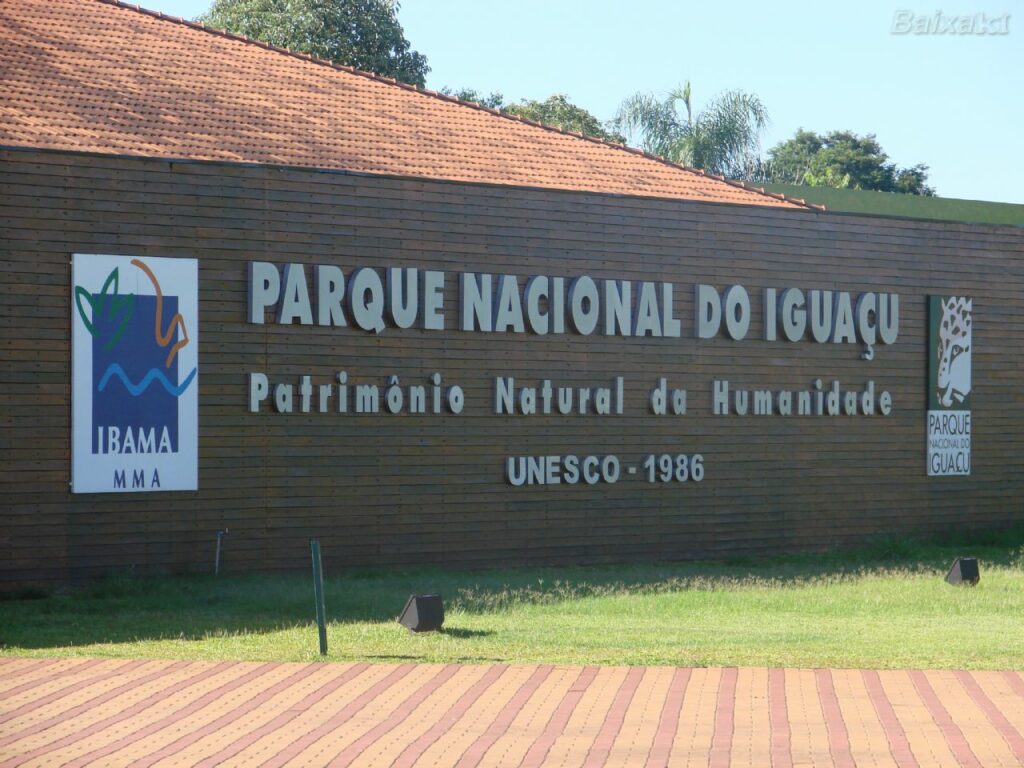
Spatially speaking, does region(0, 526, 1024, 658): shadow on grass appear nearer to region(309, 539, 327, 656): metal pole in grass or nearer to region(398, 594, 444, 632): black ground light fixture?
region(398, 594, 444, 632): black ground light fixture

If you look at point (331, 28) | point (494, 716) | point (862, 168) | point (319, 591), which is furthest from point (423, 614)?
point (862, 168)

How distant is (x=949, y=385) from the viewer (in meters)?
21.6

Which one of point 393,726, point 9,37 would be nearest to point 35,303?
point 9,37

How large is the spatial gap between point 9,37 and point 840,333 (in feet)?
41.3

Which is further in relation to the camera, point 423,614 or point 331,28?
point 331,28

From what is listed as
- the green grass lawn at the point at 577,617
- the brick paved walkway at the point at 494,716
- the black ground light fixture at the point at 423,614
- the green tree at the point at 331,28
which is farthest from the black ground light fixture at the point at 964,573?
the green tree at the point at 331,28

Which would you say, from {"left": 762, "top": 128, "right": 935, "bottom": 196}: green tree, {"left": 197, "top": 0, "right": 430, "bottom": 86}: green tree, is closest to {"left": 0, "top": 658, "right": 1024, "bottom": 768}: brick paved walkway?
{"left": 197, "top": 0, "right": 430, "bottom": 86}: green tree

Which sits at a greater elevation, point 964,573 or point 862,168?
point 862,168

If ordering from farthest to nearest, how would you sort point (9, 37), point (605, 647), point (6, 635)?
point (9, 37) < point (6, 635) < point (605, 647)

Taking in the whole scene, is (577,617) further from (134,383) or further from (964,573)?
(134,383)

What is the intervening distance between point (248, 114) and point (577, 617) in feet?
30.3

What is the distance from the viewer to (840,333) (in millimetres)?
20609

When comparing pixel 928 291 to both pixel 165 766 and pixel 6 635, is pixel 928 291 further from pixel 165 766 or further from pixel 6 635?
pixel 165 766

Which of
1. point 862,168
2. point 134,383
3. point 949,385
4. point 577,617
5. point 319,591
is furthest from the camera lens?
point 862,168
